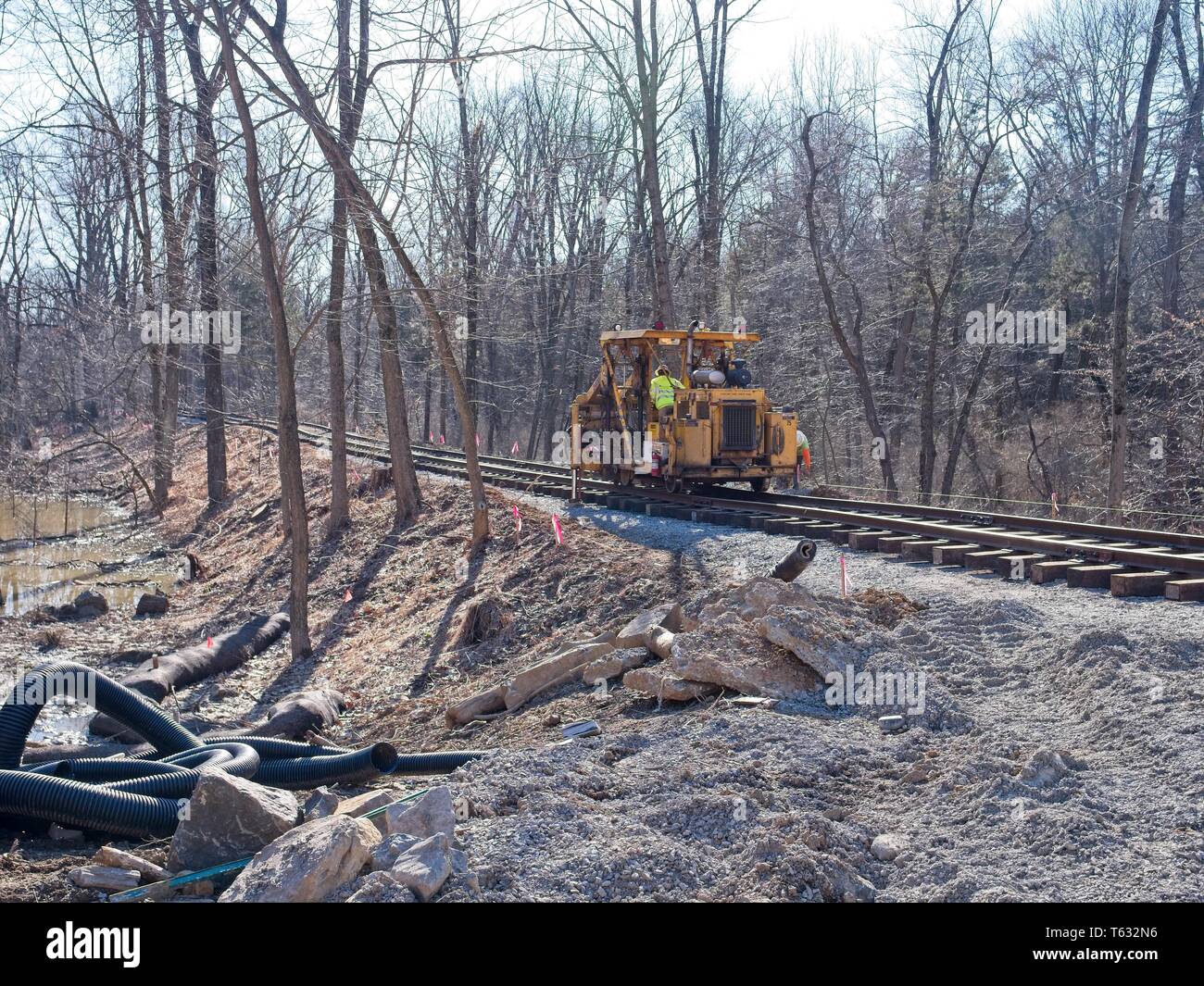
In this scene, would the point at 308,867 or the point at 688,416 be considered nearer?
the point at 308,867

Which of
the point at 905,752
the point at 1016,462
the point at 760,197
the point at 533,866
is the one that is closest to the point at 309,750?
the point at 533,866

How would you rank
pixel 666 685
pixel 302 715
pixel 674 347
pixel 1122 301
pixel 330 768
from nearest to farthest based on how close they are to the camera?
pixel 330 768, pixel 666 685, pixel 302 715, pixel 674 347, pixel 1122 301

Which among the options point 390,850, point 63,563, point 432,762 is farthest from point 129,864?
point 63,563

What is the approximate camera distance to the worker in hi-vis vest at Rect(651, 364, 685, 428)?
60.1 ft

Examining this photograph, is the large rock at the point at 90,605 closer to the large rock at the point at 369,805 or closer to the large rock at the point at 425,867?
the large rock at the point at 369,805

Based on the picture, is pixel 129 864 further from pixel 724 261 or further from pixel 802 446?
pixel 724 261

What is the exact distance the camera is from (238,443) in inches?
1598

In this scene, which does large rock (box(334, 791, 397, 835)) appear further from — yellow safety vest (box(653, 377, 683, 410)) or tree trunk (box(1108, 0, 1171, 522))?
tree trunk (box(1108, 0, 1171, 522))

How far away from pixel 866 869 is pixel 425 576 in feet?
45.3

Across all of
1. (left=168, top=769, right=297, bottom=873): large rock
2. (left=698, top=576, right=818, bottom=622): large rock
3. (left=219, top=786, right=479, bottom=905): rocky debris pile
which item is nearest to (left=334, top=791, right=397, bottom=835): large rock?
(left=168, top=769, right=297, bottom=873): large rock

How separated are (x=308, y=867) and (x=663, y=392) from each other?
45.4ft

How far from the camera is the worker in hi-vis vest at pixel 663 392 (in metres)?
18.3

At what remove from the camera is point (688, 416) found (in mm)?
18594
